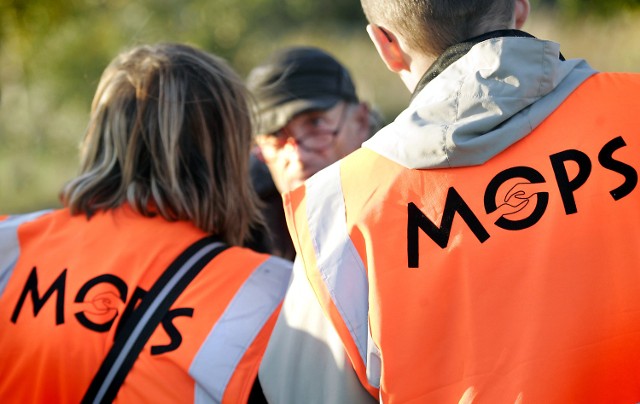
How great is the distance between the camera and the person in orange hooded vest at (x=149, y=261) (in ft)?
7.52

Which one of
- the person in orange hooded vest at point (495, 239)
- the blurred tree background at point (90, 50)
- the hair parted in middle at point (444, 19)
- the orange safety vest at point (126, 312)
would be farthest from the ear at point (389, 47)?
the blurred tree background at point (90, 50)

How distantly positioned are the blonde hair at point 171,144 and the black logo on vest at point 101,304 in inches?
10.5

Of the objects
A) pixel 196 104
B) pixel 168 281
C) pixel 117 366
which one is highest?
pixel 196 104

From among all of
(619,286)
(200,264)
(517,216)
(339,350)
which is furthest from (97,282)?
(619,286)

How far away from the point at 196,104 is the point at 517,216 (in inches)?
49.2

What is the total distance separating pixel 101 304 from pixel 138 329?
13 cm

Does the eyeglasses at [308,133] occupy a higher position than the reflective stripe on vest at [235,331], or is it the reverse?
the eyeglasses at [308,133]

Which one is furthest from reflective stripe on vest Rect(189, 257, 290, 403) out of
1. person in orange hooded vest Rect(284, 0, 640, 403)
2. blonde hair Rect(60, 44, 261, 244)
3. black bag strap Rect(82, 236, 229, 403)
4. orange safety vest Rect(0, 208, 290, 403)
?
person in orange hooded vest Rect(284, 0, 640, 403)

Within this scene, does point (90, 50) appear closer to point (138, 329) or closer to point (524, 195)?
point (138, 329)

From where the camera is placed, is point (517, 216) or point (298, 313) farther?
point (298, 313)

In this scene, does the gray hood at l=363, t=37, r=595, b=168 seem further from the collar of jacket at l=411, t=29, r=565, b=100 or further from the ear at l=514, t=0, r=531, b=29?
the ear at l=514, t=0, r=531, b=29

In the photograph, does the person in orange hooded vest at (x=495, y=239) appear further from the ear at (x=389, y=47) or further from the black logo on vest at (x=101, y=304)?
the black logo on vest at (x=101, y=304)

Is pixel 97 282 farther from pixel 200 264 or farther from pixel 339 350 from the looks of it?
pixel 339 350

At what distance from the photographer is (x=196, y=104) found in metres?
2.65
